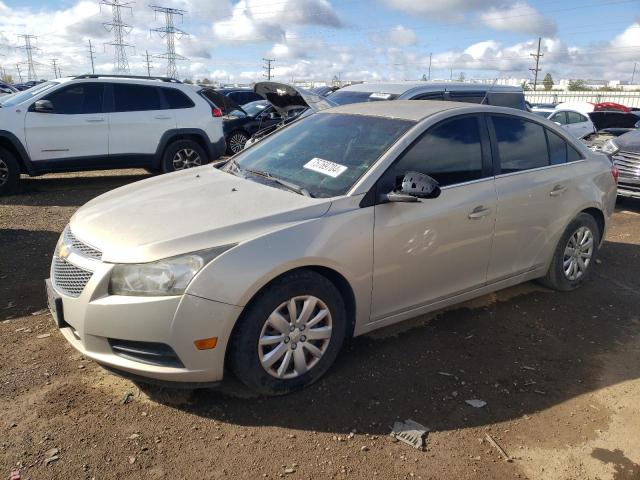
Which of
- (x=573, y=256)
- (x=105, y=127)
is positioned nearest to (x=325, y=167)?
(x=573, y=256)

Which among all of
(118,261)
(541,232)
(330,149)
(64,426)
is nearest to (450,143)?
(330,149)

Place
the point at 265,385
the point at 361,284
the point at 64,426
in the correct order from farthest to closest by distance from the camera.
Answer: the point at 361,284
the point at 265,385
the point at 64,426

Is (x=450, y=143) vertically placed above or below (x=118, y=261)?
above

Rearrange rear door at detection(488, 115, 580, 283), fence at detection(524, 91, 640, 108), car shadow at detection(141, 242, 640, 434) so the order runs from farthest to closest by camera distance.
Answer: fence at detection(524, 91, 640, 108) < rear door at detection(488, 115, 580, 283) < car shadow at detection(141, 242, 640, 434)

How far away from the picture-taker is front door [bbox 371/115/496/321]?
335 cm

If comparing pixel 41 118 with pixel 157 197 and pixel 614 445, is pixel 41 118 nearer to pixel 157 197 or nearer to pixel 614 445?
pixel 157 197

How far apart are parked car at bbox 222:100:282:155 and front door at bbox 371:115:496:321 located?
388 inches

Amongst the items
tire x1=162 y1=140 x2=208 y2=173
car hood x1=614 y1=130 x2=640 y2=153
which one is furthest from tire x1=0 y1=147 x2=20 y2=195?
car hood x1=614 y1=130 x2=640 y2=153

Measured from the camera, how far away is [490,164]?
3936mm

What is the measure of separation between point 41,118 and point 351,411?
7.36 metres

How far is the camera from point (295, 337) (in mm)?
3047

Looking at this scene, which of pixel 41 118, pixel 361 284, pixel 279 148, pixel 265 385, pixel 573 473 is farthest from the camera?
pixel 41 118

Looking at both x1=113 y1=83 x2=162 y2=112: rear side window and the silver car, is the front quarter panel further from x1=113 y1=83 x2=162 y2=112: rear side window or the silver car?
x1=113 y1=83 x2=162 y2=112: rear side window

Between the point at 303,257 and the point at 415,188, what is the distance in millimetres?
827
